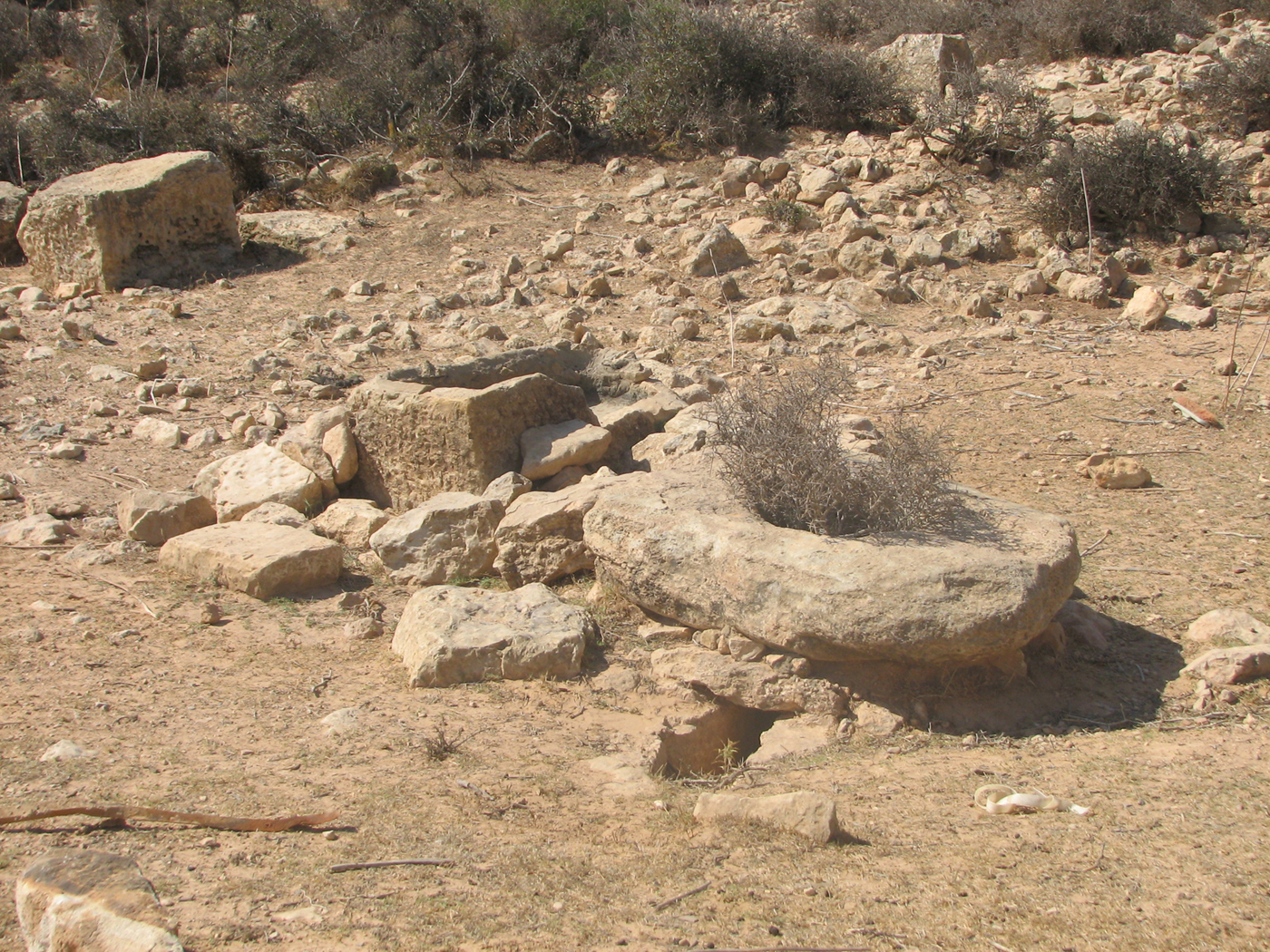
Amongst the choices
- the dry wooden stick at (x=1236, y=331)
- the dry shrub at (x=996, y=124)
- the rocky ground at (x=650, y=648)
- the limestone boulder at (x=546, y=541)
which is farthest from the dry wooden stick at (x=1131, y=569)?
the dry shrub at (x=996, y=124)

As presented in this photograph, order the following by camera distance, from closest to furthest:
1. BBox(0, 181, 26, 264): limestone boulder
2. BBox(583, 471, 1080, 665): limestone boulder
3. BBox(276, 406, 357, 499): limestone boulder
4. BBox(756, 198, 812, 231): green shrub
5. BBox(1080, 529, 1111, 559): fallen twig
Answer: BBox(583, 471, 1080, 665): limestone boulder < BBox(1080, 529, 1111, 559): fallen twig < BBox(276, 406, 357, 499): limestone boulder < BBox(756, 198, 812, 231): green shrub < BBox(0, 181, 26, 264): limestone boulder

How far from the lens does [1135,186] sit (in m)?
7.84

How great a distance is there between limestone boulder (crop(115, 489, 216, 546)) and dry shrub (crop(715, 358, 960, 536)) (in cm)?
259

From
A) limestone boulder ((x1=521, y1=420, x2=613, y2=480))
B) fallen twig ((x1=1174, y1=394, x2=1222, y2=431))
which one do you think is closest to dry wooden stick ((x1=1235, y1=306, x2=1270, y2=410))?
fallen twig ((x1=1174, y1=394, x2=1222, y2=431))

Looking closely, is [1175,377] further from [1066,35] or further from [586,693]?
[1066,35]

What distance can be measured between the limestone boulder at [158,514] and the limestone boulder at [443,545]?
1.05 meters

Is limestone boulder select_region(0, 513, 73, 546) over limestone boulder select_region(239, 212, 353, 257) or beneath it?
beneath

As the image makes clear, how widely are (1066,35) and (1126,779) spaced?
11142mm

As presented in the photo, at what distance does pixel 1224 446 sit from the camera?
5148 mm

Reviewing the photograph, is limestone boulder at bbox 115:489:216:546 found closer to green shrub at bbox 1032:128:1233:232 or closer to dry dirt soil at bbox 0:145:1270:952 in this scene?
dry dirt soil at bbox 0:145:1270:952

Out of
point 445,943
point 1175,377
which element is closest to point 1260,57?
point 1175,377

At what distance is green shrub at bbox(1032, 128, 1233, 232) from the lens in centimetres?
782

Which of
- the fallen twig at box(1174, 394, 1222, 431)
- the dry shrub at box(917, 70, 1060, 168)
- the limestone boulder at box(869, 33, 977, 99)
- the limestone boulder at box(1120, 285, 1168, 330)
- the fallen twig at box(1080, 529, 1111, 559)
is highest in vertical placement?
Result: the limestone boulder at box(869, 33, 977, 99)

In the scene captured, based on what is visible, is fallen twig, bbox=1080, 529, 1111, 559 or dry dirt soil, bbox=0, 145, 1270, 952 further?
fallen twig, bbox=1080, 529, 1111, 559
